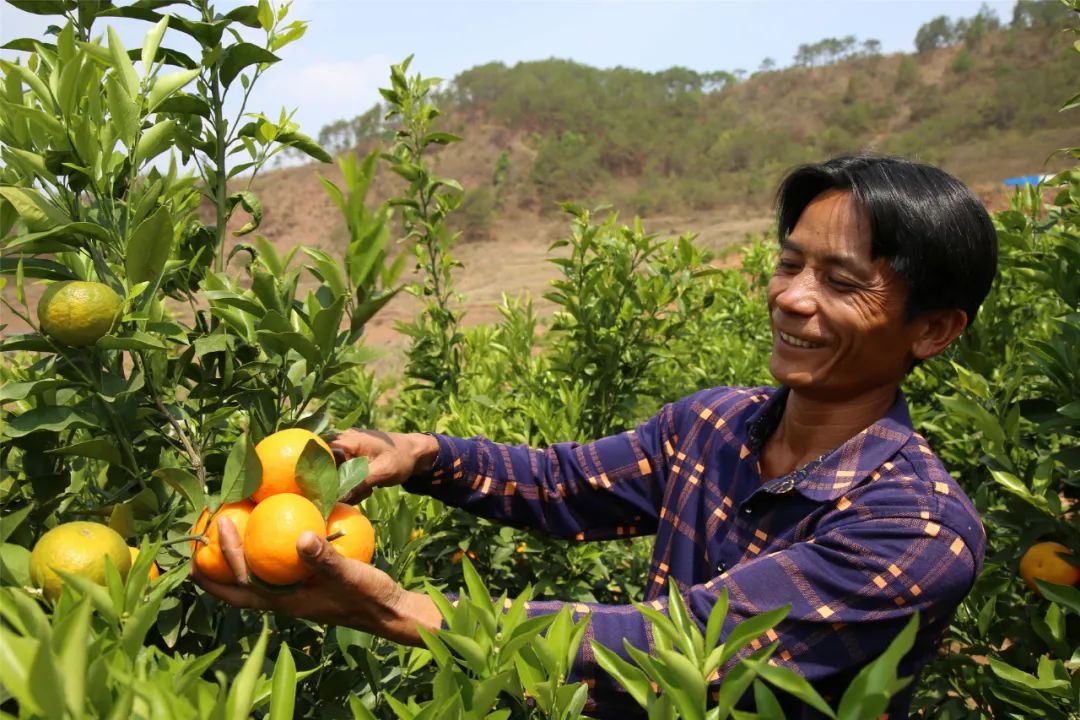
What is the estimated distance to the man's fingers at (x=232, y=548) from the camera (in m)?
0.90

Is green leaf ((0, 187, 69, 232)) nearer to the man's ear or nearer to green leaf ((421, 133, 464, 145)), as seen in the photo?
the man's ear

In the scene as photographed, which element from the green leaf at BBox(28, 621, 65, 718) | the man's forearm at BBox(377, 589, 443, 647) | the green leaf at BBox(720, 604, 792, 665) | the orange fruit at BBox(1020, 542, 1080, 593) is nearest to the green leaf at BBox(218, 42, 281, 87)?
the man's forearm at BBox(377, 589, 443, 647)

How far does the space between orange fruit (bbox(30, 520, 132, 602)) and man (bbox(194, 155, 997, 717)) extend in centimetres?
13

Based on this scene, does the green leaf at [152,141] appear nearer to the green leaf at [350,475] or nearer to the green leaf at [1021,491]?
the green leaf at [350,475]

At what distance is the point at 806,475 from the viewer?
4.32 feet

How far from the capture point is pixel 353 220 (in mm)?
940

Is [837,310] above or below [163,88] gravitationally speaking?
below

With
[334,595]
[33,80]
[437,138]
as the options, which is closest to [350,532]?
[334,595]

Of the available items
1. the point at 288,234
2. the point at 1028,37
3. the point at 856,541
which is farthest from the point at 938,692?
the point at 1028,37

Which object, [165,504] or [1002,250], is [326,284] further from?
[1002,250]

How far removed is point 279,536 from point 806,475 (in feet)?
2.67

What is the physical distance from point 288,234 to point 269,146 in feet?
112

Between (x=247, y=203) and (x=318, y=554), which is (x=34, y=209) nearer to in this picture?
(x=247, y=203)

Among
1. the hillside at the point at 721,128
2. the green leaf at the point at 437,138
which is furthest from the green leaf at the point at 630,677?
the hillside at the point at 721,128
